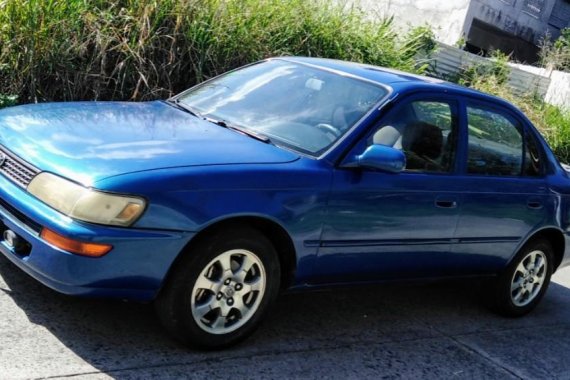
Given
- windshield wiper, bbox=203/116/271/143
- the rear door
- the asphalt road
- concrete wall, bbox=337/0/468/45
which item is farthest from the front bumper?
concrete wall, bbox=337/0/468/45

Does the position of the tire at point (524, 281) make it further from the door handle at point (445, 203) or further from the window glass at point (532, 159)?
the door handle at point (445, 203)

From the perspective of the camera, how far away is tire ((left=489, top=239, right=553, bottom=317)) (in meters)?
5.91

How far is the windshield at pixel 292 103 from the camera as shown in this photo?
15.6 ft

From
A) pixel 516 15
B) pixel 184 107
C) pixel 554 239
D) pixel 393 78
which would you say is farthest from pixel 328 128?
pixel 516 15

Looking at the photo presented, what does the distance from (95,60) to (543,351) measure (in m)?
5.30

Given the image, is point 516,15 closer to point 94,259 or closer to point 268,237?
point 268,237

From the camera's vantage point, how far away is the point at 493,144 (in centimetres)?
565

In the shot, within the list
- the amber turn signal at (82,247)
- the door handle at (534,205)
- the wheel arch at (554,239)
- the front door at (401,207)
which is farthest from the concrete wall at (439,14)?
the amber turn signal at (82,247)

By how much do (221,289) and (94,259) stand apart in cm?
76

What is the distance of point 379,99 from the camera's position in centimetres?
491

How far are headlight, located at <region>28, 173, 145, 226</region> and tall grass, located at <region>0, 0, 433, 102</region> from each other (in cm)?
451

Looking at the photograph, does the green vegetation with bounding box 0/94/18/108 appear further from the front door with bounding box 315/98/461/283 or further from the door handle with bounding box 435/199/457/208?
the door handle with bounding box 435/199/457/208

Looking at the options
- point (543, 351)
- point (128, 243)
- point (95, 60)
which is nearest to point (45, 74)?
point (95, 60)

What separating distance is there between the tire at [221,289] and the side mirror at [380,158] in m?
0.78
